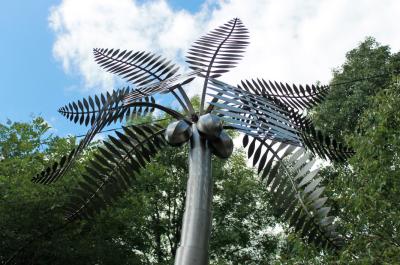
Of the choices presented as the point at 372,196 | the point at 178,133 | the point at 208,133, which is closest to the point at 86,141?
the point at 178,133

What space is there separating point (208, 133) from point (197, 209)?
339 mm

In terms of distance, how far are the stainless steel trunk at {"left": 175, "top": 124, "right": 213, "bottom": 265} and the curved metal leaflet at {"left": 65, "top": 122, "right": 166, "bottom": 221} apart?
1.41ft

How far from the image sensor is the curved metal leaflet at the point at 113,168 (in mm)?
2309

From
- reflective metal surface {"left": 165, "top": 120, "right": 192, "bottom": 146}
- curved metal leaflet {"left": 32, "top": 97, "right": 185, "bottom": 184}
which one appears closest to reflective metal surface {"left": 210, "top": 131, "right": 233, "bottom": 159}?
reflective metal surface {"left": 165, "top": 120, "right": 192, "bottom": 146}

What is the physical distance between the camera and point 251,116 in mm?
2338

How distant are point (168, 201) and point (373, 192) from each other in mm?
9063

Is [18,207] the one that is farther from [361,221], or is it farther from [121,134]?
[121,134]

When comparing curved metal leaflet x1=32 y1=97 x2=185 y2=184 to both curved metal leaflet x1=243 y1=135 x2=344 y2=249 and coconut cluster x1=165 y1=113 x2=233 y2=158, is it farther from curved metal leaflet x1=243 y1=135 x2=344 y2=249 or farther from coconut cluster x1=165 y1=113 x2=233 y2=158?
curved metal leaflet x1=243 y1=135 x2=344 y2=249

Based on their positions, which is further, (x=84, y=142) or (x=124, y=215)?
(x=124, y=215)

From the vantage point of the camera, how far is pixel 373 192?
6.70m

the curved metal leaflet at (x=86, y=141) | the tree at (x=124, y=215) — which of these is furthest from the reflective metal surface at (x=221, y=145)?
the tree at (x=124, y=215)

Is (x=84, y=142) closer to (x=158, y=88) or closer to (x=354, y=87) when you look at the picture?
(x=158, y=88)

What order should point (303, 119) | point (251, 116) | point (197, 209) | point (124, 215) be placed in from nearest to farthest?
point (197, 209) → point (251, 116) → point (303, 119) → point (124, 215)

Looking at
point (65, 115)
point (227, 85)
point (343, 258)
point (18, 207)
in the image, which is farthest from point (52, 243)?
point (227, 85)
